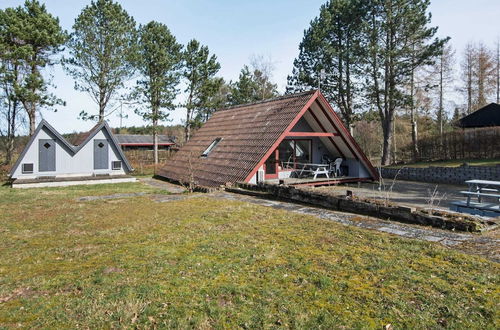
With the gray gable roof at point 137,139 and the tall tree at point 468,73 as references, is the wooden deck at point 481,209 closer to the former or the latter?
the tall tree at point 468,73

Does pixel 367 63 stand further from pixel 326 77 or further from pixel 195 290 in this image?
pixel 195 290

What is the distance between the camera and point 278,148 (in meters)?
16.2

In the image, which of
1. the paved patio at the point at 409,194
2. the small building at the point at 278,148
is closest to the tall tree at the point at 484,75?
the paved patio at the point at 409,194

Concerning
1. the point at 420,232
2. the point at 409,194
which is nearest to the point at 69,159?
the point at 409,194

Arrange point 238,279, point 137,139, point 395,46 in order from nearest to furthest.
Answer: point 238,279 → point 395,46 → point 137,139

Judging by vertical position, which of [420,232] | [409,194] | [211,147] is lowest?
[420,232]

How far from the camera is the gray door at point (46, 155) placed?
1881 cm

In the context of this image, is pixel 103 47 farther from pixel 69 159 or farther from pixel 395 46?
pixel 395 46

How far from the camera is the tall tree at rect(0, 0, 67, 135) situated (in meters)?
21.6

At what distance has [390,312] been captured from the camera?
352cm

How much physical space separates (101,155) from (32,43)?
976 centimetres

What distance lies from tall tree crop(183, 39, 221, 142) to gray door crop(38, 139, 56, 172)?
39.8 feet

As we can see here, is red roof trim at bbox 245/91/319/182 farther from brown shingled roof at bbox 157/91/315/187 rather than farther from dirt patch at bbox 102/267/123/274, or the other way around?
dirt patch at bbox 102/267/123/274

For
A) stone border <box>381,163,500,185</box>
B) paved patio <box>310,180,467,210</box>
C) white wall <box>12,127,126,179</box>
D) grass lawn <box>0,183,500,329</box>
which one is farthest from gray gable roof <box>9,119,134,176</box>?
stone border <box>381,163,500,185</box>
